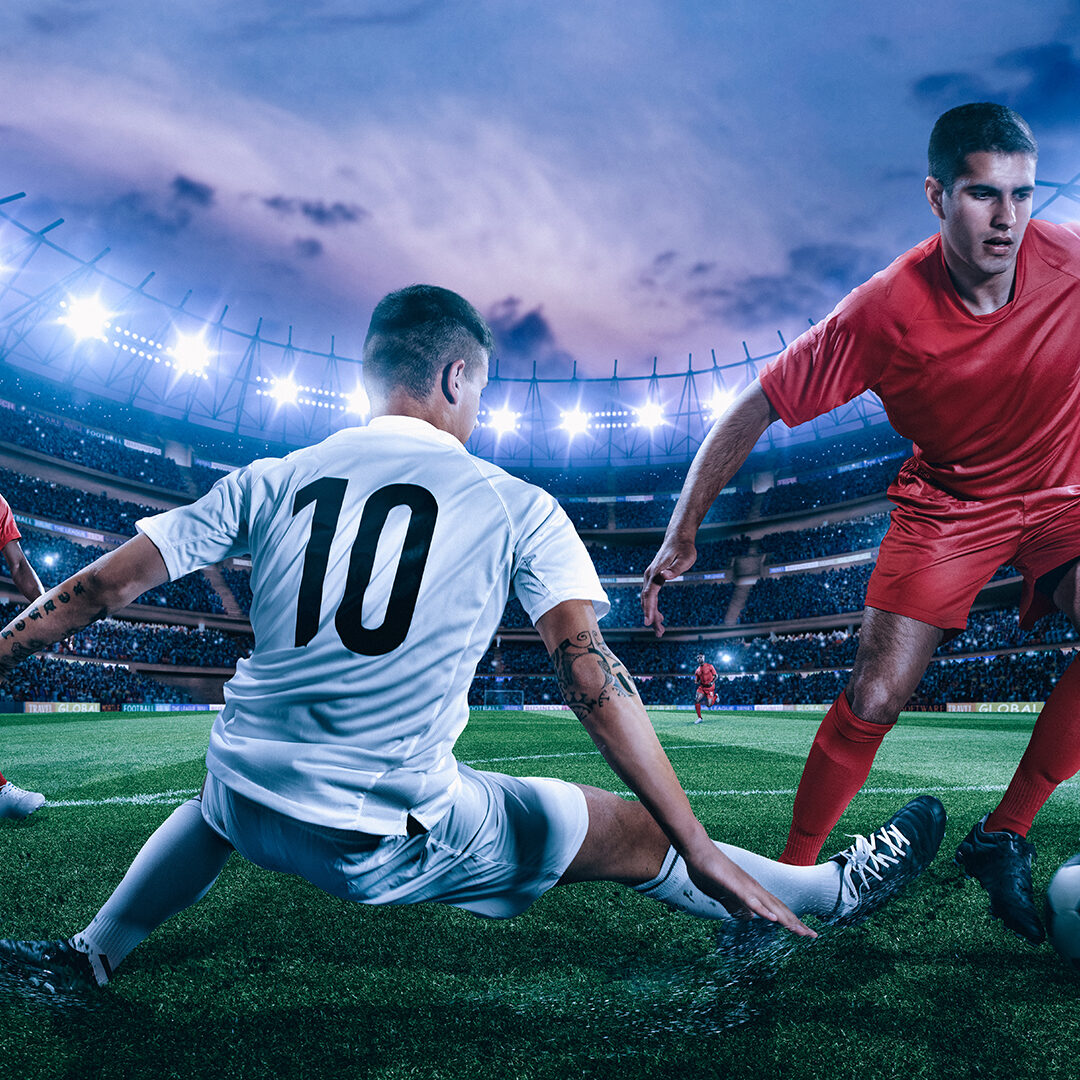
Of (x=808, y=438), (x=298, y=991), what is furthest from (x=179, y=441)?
(x=298, y=991)

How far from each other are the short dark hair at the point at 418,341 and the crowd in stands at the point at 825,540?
38.7 meters

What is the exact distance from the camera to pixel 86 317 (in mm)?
32969

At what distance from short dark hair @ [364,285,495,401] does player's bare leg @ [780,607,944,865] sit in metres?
2.01

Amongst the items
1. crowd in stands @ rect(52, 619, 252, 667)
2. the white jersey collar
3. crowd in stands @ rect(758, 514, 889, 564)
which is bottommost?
crowd in stands @ rect(52, 619, 252, 667)

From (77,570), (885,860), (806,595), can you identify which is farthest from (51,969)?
(806,595)

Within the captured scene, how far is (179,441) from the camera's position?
41.2 m

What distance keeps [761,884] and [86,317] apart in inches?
1576

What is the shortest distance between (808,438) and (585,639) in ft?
160

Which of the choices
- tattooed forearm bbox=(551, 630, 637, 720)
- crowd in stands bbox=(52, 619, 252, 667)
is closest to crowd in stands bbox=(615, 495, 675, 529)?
crowd in stands bbox=(52, 619, 252, 667)

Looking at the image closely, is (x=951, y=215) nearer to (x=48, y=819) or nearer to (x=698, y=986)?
(x=698, y=986)

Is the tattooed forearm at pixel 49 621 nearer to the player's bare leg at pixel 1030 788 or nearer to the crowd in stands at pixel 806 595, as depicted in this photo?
the player's bare leg at pixel 1030 788

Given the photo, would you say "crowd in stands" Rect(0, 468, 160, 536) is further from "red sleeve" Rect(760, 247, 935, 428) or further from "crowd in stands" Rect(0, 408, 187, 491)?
"red sleeve" Rect(760, 247, 935, 428)

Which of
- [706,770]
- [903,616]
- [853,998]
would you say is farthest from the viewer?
[706,770]

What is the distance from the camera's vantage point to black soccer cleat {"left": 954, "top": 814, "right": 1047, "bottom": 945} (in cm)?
232
